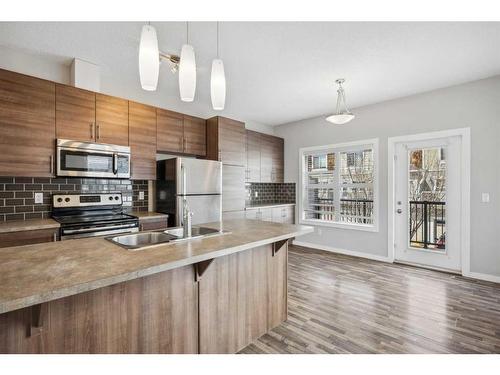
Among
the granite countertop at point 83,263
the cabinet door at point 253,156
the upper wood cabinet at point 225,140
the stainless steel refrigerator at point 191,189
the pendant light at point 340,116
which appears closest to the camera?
the granite countertop at point 83,263

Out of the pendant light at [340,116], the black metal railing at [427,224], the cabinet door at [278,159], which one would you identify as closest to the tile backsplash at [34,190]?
the pendant light at [340,116]

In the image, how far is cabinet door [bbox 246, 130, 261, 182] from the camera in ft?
15.8

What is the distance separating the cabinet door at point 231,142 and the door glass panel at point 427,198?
8.67ft

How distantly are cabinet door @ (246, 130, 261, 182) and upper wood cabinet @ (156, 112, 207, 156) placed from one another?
1029 mm

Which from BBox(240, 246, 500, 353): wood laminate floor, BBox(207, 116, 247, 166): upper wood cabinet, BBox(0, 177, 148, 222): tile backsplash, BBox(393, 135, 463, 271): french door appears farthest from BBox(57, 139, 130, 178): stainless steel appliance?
BBox(393, 135, 463, 271): french door

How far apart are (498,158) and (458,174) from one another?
441 mm

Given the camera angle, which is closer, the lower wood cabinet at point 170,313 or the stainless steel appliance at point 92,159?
the lower wood cabinet at point 170,313

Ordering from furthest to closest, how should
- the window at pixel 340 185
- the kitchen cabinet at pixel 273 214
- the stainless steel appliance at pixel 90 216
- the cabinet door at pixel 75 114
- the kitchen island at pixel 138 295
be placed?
the kitchen cabinet at pixel 273 214
the window at pixel 340 185
the cabinet door at pixel 75 114
the stainless steel appliance at pixel 90 216
the kitchen island at pixel 138 295

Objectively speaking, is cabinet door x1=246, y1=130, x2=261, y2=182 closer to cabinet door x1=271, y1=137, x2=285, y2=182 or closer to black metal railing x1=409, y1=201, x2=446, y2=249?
cabinet door x1=271, y1=137, x2=285, y2=182

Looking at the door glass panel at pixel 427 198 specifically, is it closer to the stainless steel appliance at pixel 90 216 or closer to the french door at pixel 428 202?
the french door at pixel 428 202

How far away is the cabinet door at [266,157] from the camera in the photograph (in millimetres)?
5082

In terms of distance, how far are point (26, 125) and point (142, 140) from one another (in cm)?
113

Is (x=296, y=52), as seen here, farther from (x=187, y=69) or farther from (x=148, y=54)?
(x=148, y=54)
